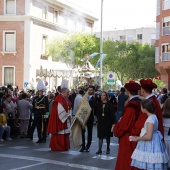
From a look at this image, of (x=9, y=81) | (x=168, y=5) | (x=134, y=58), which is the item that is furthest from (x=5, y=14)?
(x=134, y=58)

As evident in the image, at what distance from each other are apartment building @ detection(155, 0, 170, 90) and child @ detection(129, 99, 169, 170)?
40.5 meters

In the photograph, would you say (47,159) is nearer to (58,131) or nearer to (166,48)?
(58,131)

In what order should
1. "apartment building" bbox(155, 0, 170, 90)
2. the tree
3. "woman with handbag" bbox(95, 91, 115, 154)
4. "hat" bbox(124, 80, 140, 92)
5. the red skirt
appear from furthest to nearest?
"apartment building" bbox(155, 0, 170, 90)
the tree
the red skirt
"woman with handbag" bbox(95, 91, 115, 154)
"hat" bbox(124, 80, 140, 92)

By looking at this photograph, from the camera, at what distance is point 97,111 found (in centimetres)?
1341

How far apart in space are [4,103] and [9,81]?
29841mm

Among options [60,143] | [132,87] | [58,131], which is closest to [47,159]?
[60,143]

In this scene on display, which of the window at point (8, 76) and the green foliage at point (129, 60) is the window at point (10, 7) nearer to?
the window at point (8, 76)

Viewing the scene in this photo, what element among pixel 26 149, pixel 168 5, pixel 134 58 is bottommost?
pixel 26 149

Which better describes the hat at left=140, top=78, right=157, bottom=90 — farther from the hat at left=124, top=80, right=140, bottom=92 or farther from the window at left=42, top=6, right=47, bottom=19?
the window at left=42, top=6, right=47, bottom=19

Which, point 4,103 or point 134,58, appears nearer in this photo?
point 4,103

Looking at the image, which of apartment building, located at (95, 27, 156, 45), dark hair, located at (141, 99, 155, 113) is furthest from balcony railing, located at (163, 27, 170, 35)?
apartment building, located at (95, 27, 156, 45)

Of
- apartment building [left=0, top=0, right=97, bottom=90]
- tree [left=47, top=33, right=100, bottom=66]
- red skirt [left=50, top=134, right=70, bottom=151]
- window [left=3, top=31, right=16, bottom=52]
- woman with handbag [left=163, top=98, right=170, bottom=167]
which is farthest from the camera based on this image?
tree [left=47, top=33, right=100, bottom=66]

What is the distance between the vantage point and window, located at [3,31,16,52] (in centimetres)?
4592

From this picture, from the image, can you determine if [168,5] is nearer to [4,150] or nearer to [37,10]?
[37,10]
